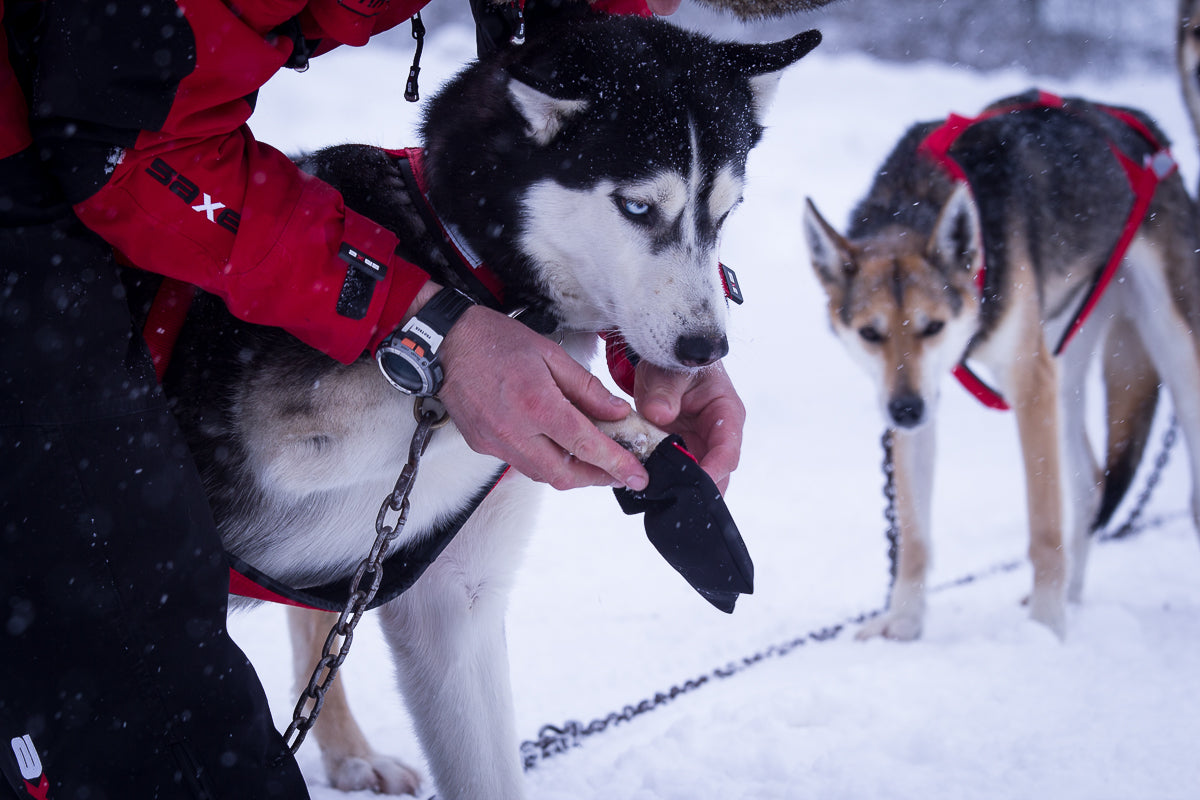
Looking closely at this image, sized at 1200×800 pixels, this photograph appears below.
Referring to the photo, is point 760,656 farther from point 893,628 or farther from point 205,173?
point 205,173

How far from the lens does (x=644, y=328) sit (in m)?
1.15

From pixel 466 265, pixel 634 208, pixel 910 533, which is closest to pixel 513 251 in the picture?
pixel 466 265

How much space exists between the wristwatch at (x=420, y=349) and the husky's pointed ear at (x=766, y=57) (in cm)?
62

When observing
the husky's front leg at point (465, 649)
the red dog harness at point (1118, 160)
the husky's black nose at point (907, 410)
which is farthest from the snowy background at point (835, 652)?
the red dog harness at point (1118, 160)

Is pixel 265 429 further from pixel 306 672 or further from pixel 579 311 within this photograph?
pixel 306 672

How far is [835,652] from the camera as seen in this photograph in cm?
256

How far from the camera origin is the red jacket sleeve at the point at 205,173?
89 centimetres

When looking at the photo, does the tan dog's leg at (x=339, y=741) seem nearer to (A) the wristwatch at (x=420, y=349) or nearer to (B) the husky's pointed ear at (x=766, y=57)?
(A) the wristwatch at (x=420, y=349)

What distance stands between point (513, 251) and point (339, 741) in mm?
1277

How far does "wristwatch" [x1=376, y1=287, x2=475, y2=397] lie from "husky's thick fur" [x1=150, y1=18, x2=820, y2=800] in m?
0.15

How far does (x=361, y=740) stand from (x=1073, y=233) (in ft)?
9.82

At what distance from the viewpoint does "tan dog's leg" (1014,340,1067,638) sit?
109 inches

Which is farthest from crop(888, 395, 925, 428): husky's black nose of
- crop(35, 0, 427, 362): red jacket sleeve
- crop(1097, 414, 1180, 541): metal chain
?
crop(35, 0, 427, 362): red jacket sleeve

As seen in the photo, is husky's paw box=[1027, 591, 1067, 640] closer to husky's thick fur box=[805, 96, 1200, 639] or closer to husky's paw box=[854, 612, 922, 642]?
husky's thick fur box=[805, 96, 1200, 639]
